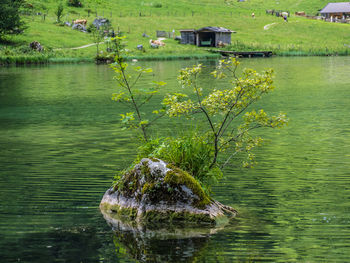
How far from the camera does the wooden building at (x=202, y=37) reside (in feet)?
423

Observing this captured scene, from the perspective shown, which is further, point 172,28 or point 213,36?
point 172,28

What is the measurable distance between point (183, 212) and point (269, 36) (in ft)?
443

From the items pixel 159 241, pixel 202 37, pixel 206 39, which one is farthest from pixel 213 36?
pixel 159 241

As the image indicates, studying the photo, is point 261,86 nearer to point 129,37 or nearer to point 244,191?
point 244,191

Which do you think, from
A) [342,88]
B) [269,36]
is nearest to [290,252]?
[342,88]

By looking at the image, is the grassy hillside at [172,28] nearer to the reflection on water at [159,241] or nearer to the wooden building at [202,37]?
the wooden building at [202,37]

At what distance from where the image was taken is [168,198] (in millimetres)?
13906

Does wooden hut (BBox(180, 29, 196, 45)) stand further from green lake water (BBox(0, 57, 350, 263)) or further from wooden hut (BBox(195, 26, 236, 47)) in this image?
green lake water (BBox(0, 57, 350, 263))

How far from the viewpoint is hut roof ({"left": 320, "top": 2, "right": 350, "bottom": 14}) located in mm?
187575

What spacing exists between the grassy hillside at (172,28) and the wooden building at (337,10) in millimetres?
21975

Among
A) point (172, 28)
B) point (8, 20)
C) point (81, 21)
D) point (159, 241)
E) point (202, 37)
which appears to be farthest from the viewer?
point (172, 28)

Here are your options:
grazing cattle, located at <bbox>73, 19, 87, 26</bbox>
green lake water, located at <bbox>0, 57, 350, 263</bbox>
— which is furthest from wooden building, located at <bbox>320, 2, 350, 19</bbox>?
green lake water, located at <bbox>0, 57, 350, 263</bbox>

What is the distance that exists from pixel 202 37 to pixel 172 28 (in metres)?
15.4

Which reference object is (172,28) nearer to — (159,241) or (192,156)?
(192,156)
